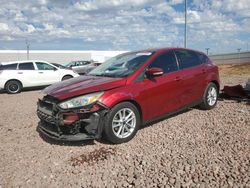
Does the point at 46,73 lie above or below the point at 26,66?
below

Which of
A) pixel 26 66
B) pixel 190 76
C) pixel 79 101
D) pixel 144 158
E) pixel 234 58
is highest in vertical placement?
pixel 234 58

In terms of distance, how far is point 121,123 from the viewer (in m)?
4.59

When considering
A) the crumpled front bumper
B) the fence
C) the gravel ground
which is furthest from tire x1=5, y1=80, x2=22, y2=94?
the fence

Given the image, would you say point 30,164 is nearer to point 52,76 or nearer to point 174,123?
point 174,123

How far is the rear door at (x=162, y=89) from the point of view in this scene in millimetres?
4945

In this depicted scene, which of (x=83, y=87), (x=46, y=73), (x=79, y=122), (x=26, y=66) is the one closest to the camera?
(x=79, y=122)

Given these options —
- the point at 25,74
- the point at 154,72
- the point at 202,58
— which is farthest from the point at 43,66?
the point at 154,72

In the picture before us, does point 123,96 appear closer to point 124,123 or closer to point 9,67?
point 124,123

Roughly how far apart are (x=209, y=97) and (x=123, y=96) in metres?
3.05

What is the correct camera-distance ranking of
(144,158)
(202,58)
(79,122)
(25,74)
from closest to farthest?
(144,158), (79,122), (202,58), (25,74)

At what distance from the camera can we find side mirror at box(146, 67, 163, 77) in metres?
4.91

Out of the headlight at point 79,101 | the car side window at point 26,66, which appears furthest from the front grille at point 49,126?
the car side window at point 26,66

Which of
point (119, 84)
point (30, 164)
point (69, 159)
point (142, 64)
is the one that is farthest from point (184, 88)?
point (30, 164)

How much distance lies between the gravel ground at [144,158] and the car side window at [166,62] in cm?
118
